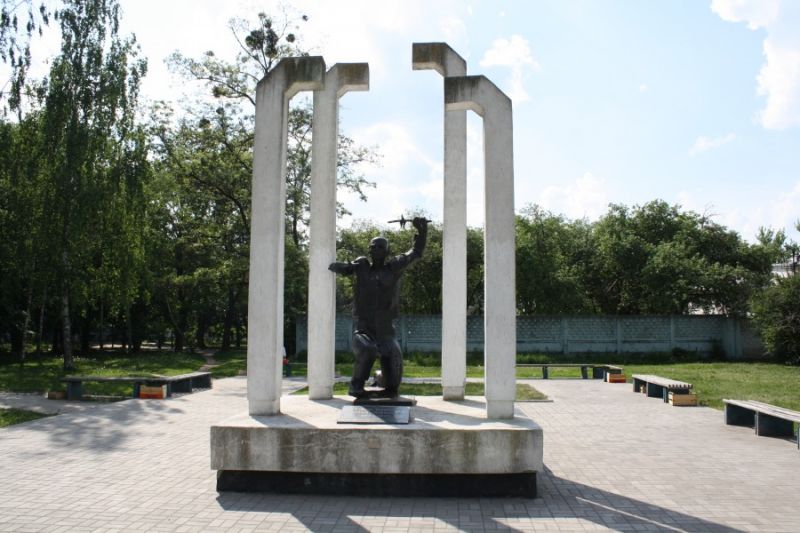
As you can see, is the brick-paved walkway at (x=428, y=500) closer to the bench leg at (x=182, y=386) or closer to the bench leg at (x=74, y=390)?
the bench leg at (x=74, y=390)

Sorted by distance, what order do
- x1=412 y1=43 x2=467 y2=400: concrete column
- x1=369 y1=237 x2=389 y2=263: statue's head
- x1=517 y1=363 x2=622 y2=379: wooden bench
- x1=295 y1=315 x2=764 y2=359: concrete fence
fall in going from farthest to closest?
x1=295 y1=315 x2=764 y2=359: concrete fence, x1=517 y1=363 x2=622 y2=379: wooden bench, x1=412 y1=43 x2=467 y2=400: concrete column, x1=369 y1=237 x2=389 y2=263: statue's head

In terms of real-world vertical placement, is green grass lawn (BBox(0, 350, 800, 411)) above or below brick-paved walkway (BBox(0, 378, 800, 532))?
below

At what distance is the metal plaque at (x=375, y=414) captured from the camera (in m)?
6.02

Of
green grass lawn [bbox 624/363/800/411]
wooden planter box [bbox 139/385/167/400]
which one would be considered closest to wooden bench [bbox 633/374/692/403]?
green grass lawn [bbox 624/363/800/411]

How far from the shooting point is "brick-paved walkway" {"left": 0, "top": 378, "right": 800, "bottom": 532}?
5.01 meters

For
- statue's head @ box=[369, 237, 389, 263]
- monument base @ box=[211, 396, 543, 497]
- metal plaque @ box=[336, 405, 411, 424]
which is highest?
statue's head @ box=[369, 237, 389, 263]

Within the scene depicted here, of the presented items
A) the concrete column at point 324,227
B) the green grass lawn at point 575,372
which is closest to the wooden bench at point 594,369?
the green grass lawn at point 575,372

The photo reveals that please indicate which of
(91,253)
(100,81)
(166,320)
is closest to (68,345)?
(91,253)

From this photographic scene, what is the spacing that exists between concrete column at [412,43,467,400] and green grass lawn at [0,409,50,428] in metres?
7.63

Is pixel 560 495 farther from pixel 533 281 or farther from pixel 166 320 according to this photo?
pixel 166 320

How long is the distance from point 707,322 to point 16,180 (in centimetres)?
2723

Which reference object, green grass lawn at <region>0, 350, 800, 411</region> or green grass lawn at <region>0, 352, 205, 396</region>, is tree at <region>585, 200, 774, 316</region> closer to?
green grass lawn at <region>0, 350, 800, 411</region>

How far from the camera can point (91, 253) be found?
20.0 metres

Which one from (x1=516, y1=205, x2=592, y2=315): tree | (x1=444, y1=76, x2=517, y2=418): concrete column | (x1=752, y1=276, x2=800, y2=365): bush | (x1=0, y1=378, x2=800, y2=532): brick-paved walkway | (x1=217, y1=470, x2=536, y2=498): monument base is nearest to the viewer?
(x1=0, y1=378, x2=800, y2=532): brick-paved walkway
